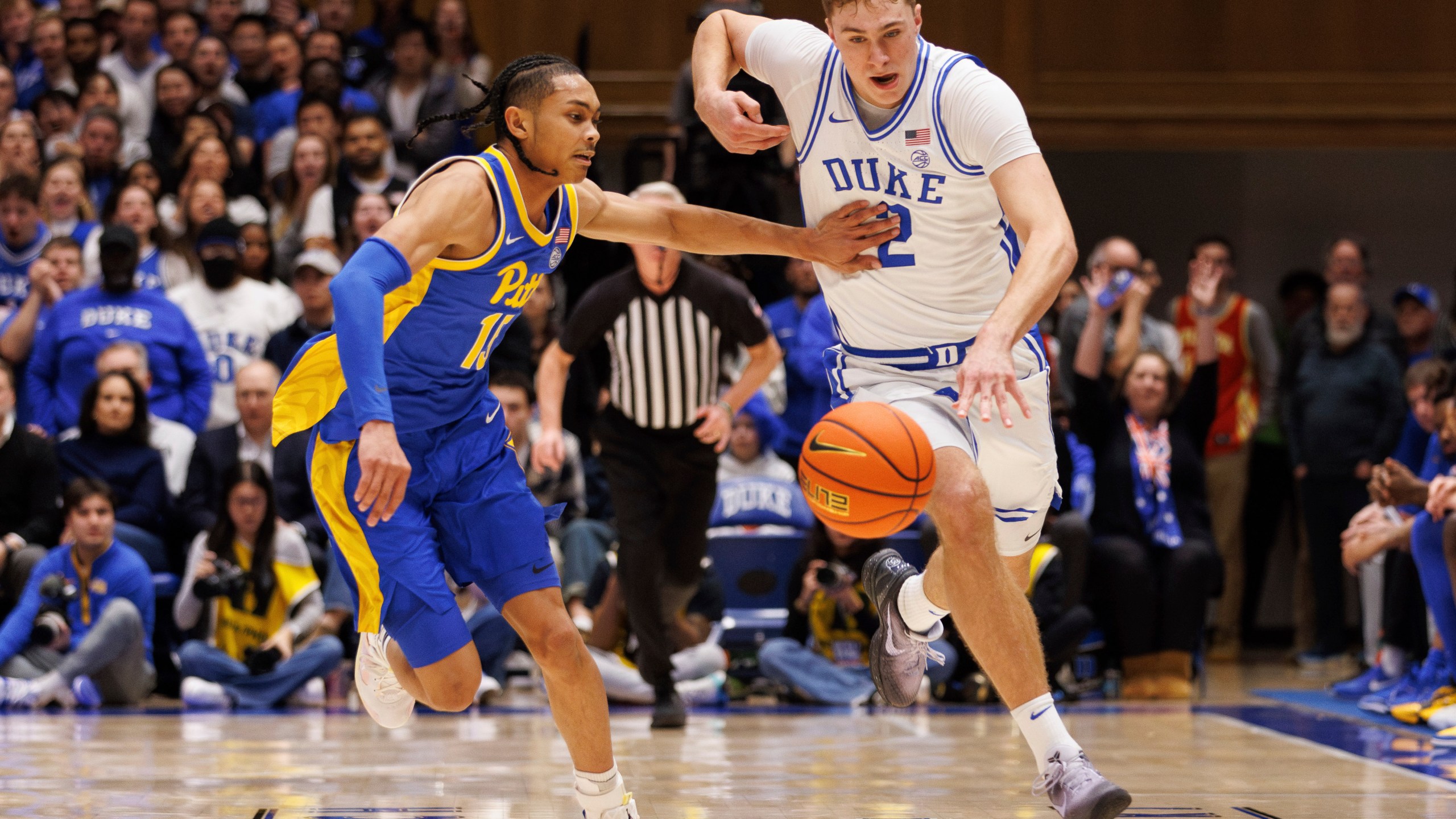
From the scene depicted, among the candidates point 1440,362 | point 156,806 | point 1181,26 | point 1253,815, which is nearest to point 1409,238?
point 1181,26

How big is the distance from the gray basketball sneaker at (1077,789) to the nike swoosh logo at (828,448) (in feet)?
2.85

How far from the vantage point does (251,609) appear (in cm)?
761

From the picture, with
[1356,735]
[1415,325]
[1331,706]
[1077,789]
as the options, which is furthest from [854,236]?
[1415,325]

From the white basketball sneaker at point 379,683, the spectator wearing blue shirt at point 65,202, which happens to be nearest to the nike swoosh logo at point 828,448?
the white basketball sneaker at point 379,683

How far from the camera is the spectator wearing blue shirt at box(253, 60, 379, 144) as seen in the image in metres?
9.95

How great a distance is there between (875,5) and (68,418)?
589 centimetres

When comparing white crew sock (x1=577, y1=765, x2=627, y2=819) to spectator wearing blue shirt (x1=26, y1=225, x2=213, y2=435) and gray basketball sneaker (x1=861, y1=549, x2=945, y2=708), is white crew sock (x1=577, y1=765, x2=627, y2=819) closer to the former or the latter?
gray basketball sneaker (x1=861, y1=549, x2=945, y2=708)

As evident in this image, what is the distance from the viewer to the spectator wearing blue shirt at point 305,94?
9953 millimetres

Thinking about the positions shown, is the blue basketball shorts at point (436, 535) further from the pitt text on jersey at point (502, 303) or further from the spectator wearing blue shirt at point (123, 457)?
the spectator wearing blue shirt at point (123, 457)

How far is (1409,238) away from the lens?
11.4 metres

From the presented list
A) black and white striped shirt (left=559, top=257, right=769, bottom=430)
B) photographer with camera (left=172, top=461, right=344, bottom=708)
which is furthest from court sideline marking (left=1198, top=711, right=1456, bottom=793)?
photographer with camera (left=172, top=461, right=344, bottom=708)

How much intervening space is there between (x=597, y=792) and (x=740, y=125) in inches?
70.0

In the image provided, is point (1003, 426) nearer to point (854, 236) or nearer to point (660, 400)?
point (854, 236)

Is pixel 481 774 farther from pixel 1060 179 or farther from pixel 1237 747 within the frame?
pixel 1060 179
